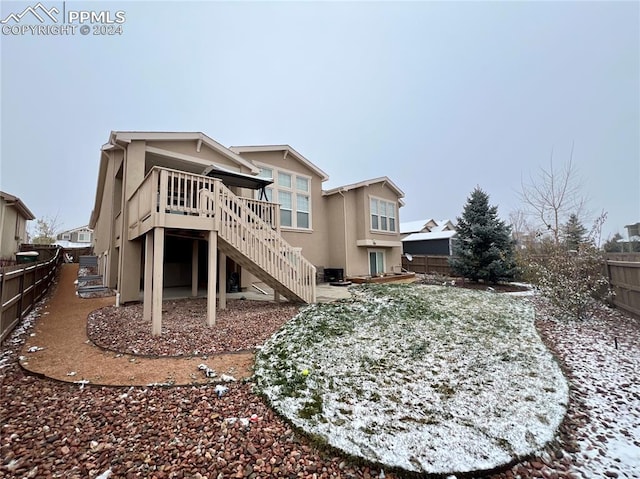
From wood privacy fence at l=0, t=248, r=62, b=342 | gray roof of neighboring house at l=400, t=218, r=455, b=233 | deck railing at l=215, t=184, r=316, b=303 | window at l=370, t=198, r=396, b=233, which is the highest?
gray roof of neighboring house at l=400, t=218, r=455, b=233

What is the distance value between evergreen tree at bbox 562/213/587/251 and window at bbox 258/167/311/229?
999 cm

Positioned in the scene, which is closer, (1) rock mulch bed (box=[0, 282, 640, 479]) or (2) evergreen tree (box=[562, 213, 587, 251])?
(1) rock mulch bed (box=[0, 282, 640, 479])

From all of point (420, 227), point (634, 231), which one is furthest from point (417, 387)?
point (420, 227)

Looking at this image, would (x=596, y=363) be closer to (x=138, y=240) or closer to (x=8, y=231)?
(x=138, y=240)

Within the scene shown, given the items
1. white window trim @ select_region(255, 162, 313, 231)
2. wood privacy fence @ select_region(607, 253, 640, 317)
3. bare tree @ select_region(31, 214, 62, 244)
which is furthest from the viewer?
bare tree @ select_region(31, 214, 62, 244)

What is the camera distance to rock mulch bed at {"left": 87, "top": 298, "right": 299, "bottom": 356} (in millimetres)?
4617

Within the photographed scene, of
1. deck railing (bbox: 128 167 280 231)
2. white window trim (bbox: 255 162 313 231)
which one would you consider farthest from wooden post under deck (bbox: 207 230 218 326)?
white window trim (bbox: 255 162 313 231)

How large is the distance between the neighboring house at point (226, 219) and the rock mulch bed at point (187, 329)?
1.24ft

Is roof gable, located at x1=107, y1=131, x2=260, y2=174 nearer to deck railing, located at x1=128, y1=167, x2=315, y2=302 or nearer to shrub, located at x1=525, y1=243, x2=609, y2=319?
deck railing, located at x1=128, y1=167, x2=315, y2=302

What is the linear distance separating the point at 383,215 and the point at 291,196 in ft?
20.1

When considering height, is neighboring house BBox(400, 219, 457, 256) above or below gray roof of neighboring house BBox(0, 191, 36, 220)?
below

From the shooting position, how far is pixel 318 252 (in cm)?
1404

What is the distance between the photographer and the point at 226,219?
6.41 meters

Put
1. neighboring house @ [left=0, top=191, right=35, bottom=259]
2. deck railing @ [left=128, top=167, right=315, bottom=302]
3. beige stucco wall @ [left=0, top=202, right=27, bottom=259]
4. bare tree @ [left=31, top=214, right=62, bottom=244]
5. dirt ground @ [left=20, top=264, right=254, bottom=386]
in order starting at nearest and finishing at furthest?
dirt ground @ [left=20, top=264, right=254, bottom=386]
deck railing @ [left=128, top=167, right=315, bottom=302]
neighboring house @ [left=0, top=191, right=35, bottom=259]
beige stucco wall @ [left=0, top=202, right=27, bottom=259]
bare tree @ [left=31, top=214, right=62, bottom=244]
